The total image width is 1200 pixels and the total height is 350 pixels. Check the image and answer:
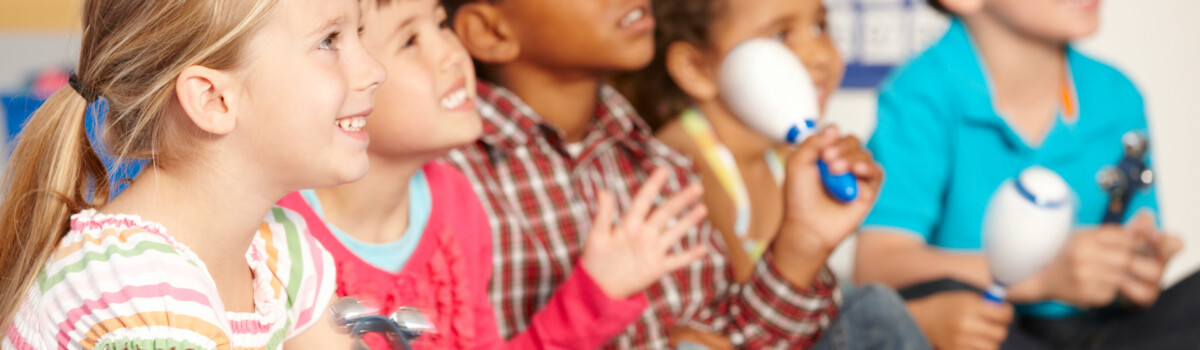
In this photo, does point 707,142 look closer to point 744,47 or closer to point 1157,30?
point 744,47

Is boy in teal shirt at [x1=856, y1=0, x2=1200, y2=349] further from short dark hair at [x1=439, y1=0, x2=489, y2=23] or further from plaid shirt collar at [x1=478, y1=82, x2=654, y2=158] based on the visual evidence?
short dark hair at [x1=439, y1=0, x2=489, y2=23]

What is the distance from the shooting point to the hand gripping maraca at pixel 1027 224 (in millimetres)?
1029

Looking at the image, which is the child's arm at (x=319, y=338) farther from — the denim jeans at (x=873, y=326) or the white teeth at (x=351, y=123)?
the denim jeans at (x=873, y=326)

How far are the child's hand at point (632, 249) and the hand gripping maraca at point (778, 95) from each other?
0.15 metres

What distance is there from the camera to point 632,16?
102cm

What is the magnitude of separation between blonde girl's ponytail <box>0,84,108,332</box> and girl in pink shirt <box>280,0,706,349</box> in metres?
0.14

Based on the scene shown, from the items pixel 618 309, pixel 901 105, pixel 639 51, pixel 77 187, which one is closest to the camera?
pixel 77 187

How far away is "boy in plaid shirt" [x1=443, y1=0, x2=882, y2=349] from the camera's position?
0.97m

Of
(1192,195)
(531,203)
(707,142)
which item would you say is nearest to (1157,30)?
(1192,195)

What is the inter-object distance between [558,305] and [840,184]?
0.29 metres

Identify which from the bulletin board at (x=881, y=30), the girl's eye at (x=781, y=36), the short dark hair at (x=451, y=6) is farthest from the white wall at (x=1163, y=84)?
the short dark hair at (x=451, y=6)

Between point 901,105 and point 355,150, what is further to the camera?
point 901,105

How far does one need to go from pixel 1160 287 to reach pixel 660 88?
1.89 ft

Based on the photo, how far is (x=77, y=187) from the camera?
64cm
